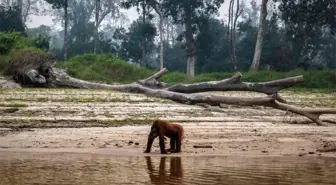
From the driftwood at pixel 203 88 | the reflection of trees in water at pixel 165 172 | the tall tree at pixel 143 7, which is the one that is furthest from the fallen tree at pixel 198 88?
the tall tree at pixel 143 7

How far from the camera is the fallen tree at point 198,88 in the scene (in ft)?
44.3

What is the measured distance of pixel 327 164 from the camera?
23.3 feet

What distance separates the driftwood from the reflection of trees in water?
6007 millimetres

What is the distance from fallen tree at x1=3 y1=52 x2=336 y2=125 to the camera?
1351cm

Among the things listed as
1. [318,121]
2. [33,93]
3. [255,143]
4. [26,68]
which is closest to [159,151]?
[255,143]

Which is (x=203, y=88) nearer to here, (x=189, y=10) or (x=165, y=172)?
(x=165, y=172)

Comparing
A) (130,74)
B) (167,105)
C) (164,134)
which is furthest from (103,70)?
(164,134)

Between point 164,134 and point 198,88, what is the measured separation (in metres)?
9.10

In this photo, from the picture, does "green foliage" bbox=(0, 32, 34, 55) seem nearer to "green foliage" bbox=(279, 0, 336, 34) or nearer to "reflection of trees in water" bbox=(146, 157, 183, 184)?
"green foliage" bbox=(279, 0, 336, 34)

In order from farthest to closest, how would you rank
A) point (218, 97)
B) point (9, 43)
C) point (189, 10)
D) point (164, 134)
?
point (189, 10) < point (9, 43) < point (218, 97) < point (164, 134)

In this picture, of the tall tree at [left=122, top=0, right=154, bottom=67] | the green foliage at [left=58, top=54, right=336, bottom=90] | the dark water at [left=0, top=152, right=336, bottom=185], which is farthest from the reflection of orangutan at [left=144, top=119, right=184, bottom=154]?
the tall tree at [left=122, top=0, right=154, bottom=67]

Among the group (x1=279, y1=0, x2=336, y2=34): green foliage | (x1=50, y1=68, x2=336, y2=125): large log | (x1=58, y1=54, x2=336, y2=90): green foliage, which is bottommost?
(x1=50, y1=68, x2=336, y2=125): large log

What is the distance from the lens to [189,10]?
4150 cm

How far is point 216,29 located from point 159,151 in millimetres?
41207
